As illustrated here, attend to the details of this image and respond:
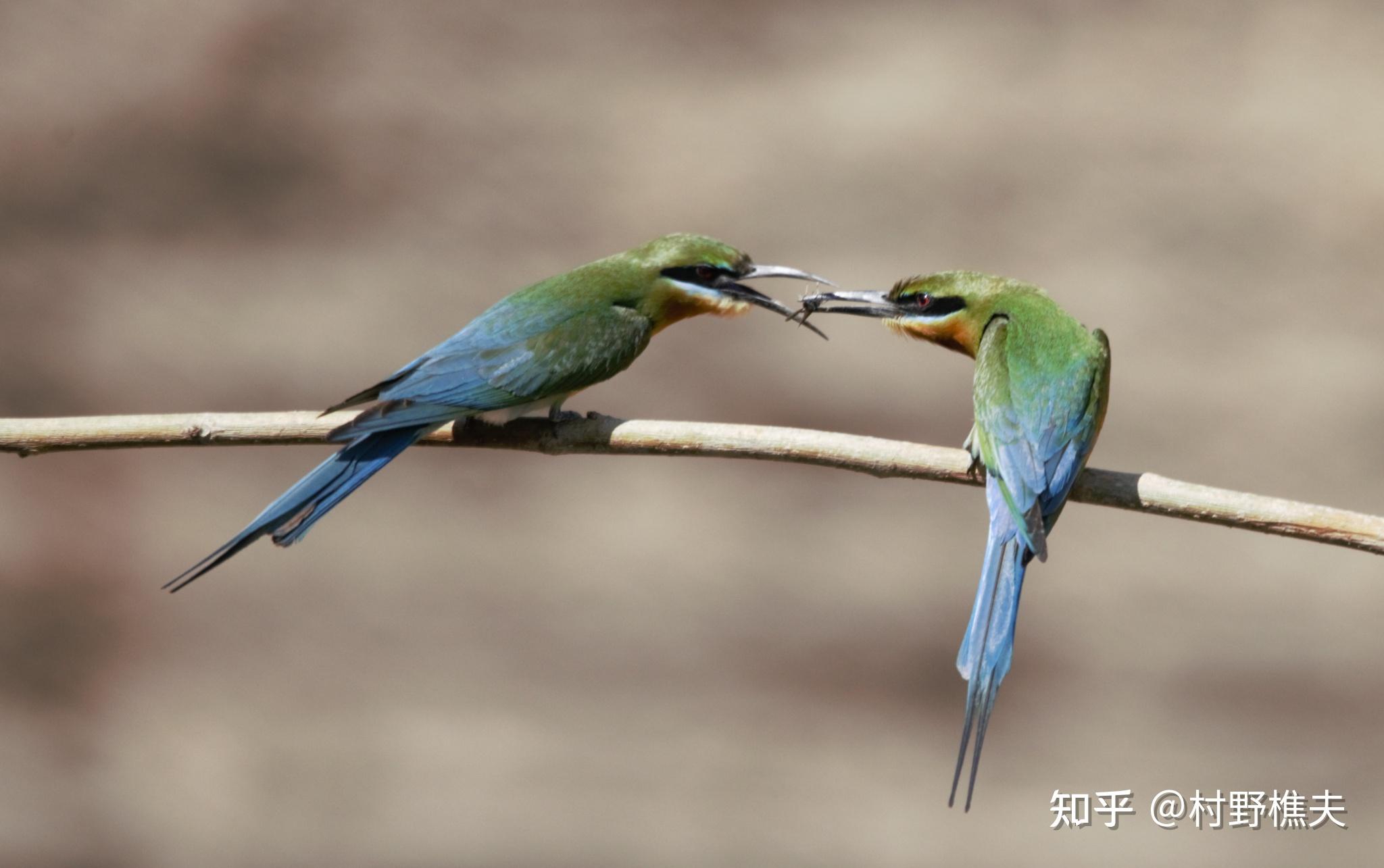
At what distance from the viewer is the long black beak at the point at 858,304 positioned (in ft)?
A: 7.09

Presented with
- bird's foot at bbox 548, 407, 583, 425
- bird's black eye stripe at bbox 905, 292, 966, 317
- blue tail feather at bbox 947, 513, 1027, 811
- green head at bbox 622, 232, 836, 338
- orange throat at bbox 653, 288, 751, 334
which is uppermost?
green head at bbox 622, 232, 836, 338

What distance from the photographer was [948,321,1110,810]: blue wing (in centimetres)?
175

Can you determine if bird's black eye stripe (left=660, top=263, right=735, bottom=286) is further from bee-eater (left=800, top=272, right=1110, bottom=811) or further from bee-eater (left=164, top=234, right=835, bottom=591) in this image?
bee-eater (left=800, top=272, right=1110, bottom=811)

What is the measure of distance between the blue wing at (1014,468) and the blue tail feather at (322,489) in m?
0.81

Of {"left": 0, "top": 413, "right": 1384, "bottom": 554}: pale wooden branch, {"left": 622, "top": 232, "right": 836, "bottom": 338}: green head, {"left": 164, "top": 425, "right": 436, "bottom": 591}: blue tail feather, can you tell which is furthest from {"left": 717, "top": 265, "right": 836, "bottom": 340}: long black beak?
{"left": 164, "top": 425, "right": 436, "bottom": 591}: blue tail feather

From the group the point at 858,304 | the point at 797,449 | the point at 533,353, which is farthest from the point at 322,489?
the point at 858,304

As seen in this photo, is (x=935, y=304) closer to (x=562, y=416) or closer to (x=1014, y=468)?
(x=1014, y=468)

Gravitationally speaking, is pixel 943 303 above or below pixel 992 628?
above

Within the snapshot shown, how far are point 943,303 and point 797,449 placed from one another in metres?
0.52

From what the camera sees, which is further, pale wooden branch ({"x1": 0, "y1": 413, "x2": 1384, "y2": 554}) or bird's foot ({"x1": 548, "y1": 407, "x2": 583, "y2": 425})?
bird's foot ({"x1": 548, "y1": 407, "x2": 583, "y2": 425})

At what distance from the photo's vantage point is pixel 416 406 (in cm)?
190

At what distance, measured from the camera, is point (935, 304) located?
2135 mm

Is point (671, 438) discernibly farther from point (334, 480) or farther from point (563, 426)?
point (334, 480)

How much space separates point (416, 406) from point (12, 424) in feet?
1.67
